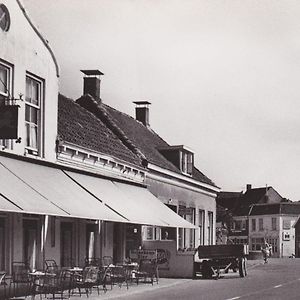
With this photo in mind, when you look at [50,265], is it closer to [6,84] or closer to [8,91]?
[8,91]

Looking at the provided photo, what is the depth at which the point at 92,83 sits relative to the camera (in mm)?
37219

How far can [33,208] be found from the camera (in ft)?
57.7

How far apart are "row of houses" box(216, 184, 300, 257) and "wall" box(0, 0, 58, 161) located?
7477cm

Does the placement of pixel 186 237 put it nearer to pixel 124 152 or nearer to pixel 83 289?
pixel 124 152

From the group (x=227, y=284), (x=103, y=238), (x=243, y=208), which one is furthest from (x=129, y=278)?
(x=243, y=208)

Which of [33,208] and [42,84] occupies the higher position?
[42,84]

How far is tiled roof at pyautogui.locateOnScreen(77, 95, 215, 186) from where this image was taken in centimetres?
3441

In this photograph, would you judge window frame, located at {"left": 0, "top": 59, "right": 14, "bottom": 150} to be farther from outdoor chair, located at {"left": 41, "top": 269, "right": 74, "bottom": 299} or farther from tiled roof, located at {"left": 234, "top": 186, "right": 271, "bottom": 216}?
tiled roof, located at {"left": 234, "top": 186, "right": 271, "bottom": 216}

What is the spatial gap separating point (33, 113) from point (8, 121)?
3708 millimetres

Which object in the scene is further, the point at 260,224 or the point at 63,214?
the point at 260,224

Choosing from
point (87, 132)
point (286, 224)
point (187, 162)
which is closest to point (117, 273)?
point (87, 132)

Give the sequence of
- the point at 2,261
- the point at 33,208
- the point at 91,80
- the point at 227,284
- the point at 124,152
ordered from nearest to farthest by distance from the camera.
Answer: the point at 33,208
the point at 2,261
the point at 227,284
the point at 124,152
the point at 91,80

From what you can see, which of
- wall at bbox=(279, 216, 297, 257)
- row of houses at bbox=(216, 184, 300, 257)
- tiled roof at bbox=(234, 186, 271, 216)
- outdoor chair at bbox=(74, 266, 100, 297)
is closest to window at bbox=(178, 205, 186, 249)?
outdoor chair at bbox=(74, 266, 100, 297)

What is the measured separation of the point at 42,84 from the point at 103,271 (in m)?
5.98
